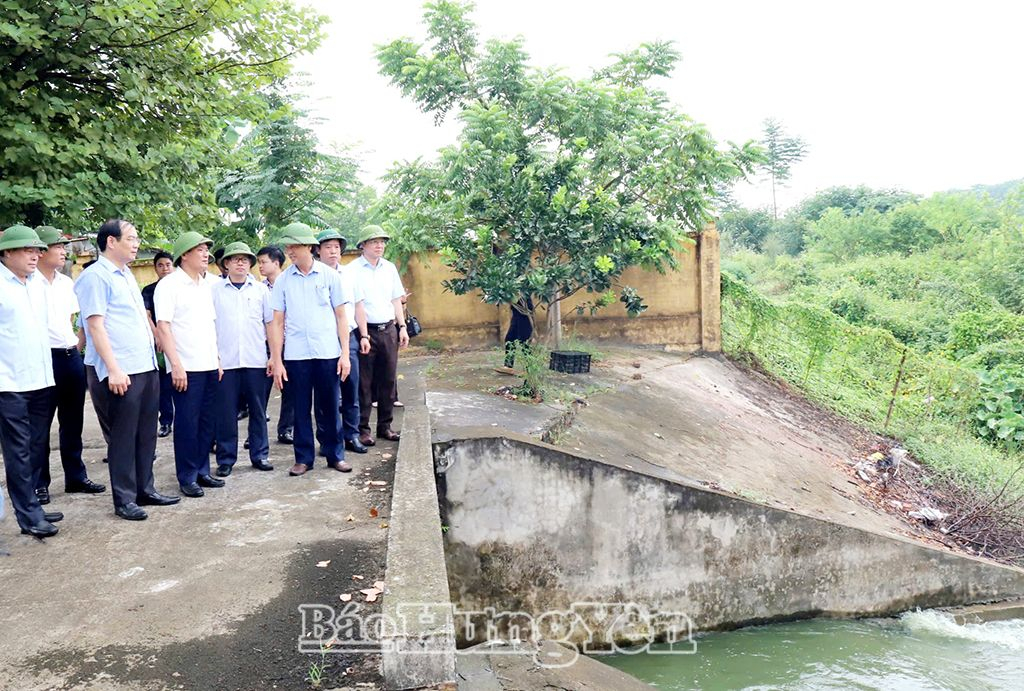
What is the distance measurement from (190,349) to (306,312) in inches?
32.2

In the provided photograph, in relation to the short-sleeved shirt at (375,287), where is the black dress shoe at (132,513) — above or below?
below

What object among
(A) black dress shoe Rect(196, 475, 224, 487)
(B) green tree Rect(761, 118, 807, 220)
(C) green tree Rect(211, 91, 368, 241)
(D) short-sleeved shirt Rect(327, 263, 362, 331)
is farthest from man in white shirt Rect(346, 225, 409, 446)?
(B) green tree Rect(761, 118, 807, 220)

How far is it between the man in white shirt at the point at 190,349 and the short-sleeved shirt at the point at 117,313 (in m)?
0.23

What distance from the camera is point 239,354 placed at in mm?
5582

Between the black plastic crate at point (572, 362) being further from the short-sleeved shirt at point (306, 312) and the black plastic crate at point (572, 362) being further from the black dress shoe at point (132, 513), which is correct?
the black dress shoe at point (132, 513)

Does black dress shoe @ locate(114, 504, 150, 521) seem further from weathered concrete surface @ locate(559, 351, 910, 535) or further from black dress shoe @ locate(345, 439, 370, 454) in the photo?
weathered concrete surface @ locate(559, 351, 910, 535)

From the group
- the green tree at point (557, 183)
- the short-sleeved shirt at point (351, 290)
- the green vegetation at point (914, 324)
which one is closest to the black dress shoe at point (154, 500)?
the short-sleeved shirt at point (351, 290)

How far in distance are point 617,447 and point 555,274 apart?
105 inches

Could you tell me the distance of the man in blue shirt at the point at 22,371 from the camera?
4.20m

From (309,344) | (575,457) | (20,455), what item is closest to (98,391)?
(20,455)

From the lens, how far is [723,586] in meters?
6.74

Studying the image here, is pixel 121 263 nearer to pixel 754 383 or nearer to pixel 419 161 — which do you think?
pixel 419 161

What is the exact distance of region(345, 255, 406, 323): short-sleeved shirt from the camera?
6.31m

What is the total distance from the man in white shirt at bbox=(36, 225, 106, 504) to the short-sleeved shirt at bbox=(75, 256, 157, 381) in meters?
0.71
